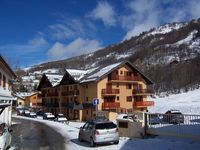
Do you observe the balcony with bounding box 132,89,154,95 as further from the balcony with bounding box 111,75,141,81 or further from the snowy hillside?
the snowy hillside

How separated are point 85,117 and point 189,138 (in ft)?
146

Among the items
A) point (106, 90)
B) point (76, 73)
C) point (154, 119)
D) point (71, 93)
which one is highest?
point (76, 73)

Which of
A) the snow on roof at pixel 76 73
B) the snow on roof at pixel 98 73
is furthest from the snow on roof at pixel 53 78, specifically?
the snow on roof at pixel 98 73

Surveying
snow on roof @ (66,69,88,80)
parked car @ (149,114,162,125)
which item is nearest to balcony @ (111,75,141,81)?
snow on roof @ (66,69,88,80)

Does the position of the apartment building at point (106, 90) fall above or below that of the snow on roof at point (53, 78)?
below

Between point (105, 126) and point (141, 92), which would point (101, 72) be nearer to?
point (141, 92)

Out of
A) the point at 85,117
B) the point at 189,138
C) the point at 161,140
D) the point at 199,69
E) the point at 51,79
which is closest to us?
the point at 189,138

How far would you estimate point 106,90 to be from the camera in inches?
2402

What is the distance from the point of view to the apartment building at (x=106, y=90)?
6106 cm

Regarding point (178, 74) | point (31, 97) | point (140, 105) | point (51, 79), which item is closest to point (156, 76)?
point (178, 74)

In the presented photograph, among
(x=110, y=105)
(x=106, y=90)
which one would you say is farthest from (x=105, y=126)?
(x=106, y=90)

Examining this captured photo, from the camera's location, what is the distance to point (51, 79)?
82750mm

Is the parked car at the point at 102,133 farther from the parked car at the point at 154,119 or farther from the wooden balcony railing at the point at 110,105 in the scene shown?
the wooden balcony railing at the point at 110,105

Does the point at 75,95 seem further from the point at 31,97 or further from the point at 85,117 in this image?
the point at 31,97
